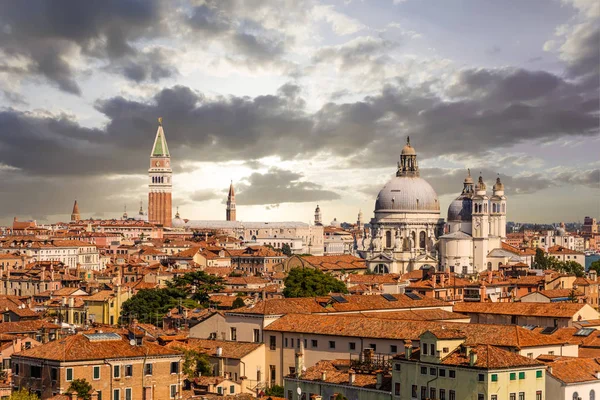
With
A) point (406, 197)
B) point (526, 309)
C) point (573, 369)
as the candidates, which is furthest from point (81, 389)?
point (406, 197)

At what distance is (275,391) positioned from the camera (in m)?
27.2

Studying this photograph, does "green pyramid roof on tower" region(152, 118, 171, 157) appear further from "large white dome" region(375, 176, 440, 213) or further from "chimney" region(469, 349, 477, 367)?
"chimney" region(469, 349, 477, 367)

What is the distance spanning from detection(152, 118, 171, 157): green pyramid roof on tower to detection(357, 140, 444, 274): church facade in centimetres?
5208

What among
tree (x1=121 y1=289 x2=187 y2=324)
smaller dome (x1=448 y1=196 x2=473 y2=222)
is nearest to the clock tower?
smaller dome (x1=448 y1=196 x2=473 y2=222)

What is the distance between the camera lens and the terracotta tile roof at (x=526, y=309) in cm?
3466

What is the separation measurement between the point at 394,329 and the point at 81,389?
29.4ft

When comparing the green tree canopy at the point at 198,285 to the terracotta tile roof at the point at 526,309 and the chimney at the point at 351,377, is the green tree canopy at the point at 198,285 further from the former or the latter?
the chimney at the point at 351,377

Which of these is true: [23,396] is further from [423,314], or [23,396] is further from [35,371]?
[423,314]

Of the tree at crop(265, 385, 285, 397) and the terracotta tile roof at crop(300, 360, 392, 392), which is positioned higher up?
the terracotta tile roof at crop(300, 360, 392, 392)

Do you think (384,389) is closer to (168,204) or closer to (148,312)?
(148,312)

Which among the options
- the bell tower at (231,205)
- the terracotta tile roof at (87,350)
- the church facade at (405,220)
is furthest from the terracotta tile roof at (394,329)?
the bell tower at (231,205)

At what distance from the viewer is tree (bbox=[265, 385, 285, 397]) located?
87.7 feet

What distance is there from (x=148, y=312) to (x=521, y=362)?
23.6 meters

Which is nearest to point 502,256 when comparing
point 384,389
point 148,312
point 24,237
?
point 24,237
